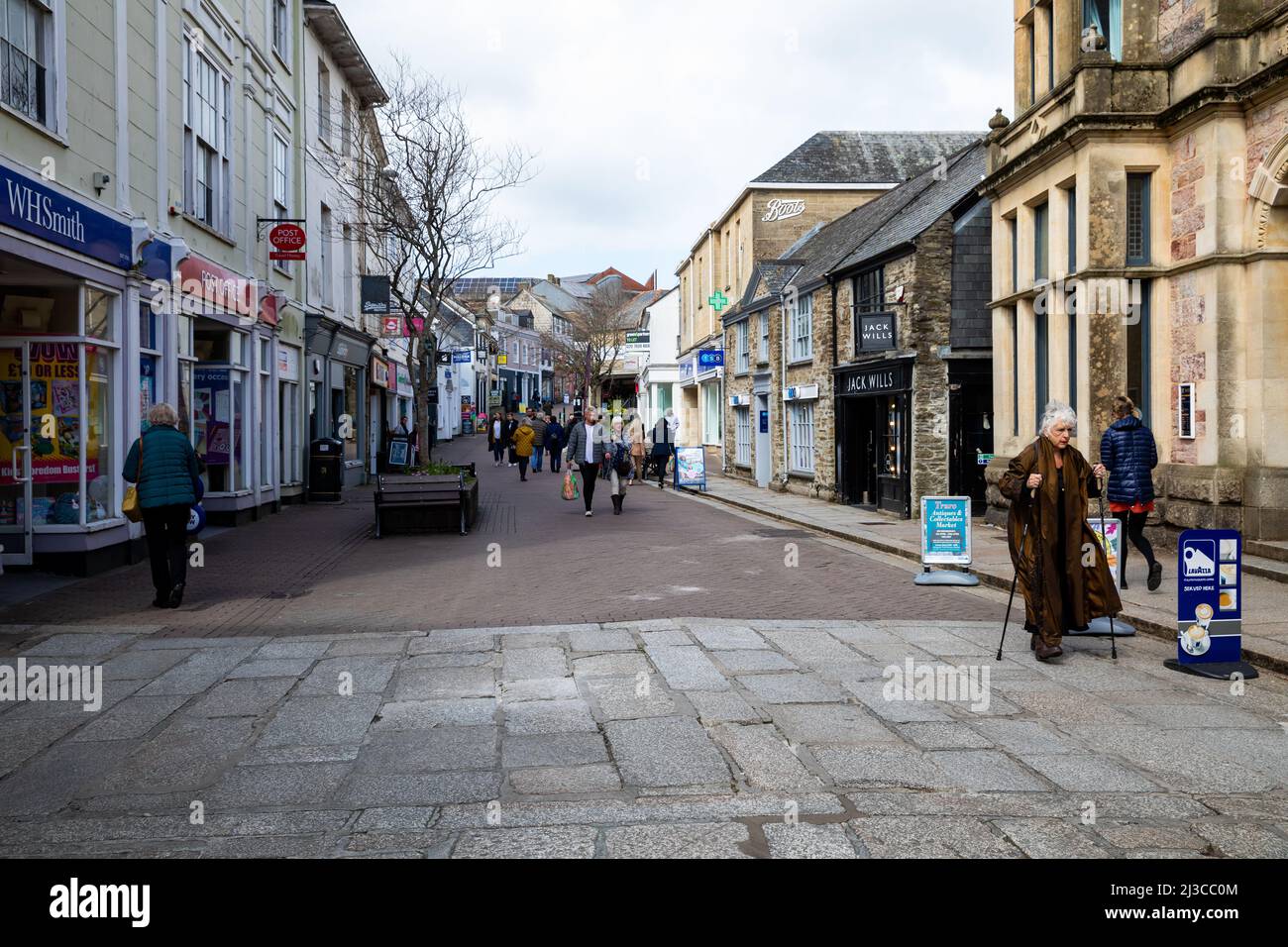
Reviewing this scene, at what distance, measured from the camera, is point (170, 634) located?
28.0 ft

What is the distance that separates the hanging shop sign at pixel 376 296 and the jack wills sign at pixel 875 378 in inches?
418

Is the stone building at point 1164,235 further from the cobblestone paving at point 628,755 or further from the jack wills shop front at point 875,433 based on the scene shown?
the cobblestone paving at point 628,755

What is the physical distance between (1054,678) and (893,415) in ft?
45.1

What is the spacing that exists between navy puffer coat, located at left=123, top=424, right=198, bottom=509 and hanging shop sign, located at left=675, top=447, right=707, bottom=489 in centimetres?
1806

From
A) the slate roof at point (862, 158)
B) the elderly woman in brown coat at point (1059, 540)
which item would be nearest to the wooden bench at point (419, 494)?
the elderly woman in brown coat at point (1059, 540)

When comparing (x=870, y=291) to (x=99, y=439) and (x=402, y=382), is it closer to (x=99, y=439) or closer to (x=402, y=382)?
(x=99, y=439)

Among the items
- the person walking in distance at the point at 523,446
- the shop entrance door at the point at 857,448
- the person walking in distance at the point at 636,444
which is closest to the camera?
the shop entrance door at the point at 857,448

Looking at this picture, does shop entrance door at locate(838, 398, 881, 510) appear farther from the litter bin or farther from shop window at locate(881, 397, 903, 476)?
the litter bin

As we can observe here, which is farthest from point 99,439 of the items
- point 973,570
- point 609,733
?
point 973,570

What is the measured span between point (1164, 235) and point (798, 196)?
68.7ft

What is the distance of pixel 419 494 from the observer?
53.9 ft

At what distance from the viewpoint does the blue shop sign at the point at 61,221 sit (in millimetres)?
9885
